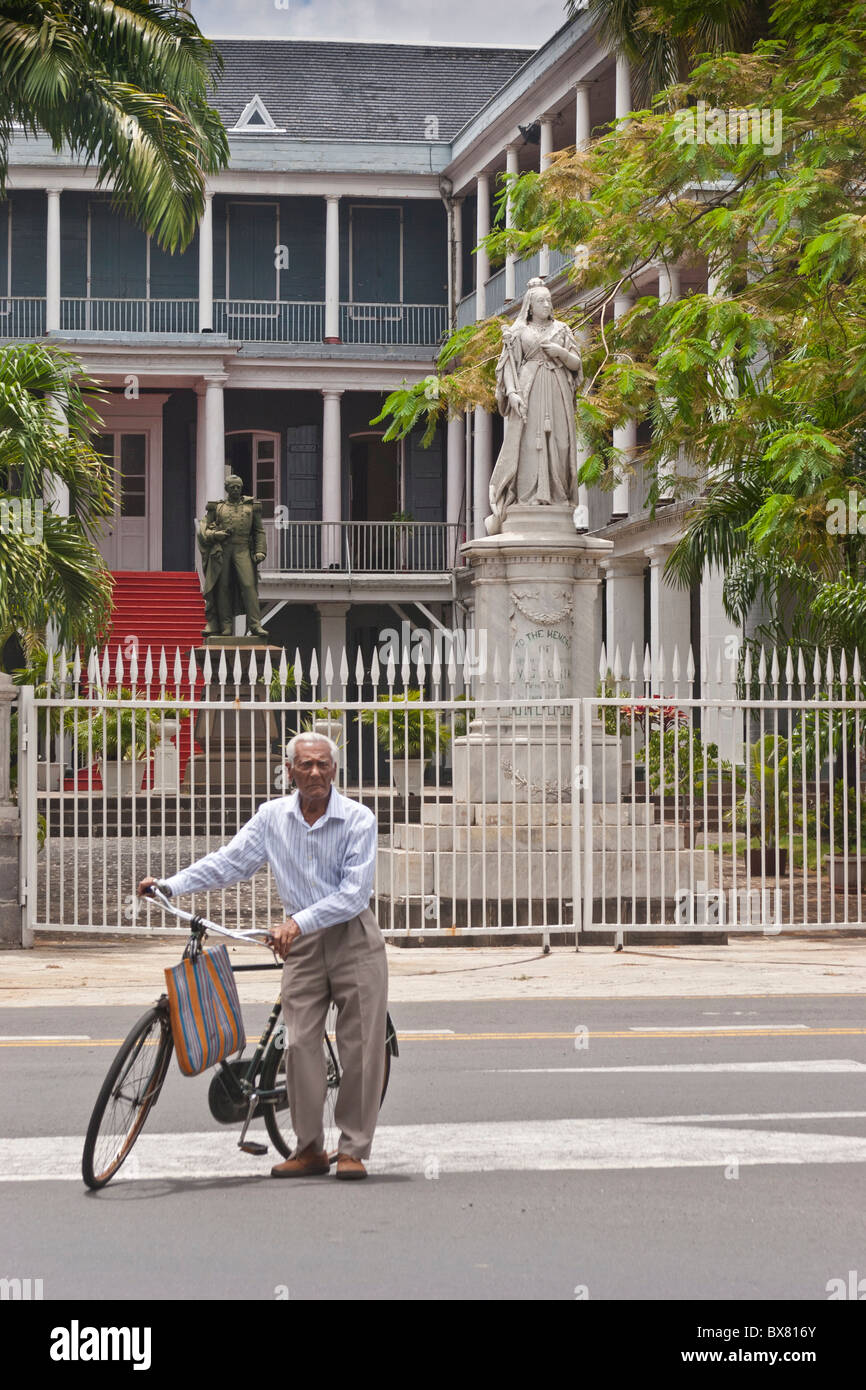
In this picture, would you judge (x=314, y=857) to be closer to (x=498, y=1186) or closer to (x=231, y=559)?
(x=498, y=1186)

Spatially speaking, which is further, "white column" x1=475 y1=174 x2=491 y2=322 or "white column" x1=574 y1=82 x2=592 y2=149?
"white column" x1=475 y1=174 x2=491 y2=322

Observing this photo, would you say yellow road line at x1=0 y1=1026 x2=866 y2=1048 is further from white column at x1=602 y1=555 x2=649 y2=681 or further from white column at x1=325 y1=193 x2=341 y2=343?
white column at x1=325 y1=193 x2=341 y2=343

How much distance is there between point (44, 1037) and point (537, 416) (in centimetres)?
743

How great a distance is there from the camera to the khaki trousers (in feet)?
20.0

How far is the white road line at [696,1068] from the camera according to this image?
8350mm

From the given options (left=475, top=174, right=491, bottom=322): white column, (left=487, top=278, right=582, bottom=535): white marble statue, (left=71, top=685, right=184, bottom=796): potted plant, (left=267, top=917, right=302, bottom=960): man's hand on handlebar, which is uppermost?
(left=475, top=174, right=491, bottom=322): white column

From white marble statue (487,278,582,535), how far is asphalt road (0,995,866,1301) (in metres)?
6.73

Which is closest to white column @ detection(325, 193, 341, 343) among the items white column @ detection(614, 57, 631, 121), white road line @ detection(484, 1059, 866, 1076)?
white column @ detection(614, 57, 631, 121)

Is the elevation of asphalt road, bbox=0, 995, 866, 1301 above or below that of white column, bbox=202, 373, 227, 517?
below

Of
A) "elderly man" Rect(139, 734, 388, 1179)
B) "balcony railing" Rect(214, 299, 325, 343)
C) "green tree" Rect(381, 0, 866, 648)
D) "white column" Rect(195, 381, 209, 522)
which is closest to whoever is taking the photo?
"elderly man" Rect(139, 734, 388, 1179)

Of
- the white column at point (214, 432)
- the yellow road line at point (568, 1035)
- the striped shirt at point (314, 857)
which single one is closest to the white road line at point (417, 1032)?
the yellow road line at point (568, 1035)

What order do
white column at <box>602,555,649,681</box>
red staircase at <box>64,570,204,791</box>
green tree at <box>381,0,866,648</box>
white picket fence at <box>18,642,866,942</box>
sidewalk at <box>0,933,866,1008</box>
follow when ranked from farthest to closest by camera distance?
1. red staircase at <box>64,570,204,791</box>
2. white column at <box>602,555,649,681</box>
3. green tree at <box>381,0,866,648</box>
4. white picket fence at <box>18,642,866,942</box>
5. sidewalk at <box>0,933,866,1008</box>

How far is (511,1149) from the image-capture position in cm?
669

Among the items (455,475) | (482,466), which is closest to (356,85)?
(455,475)
